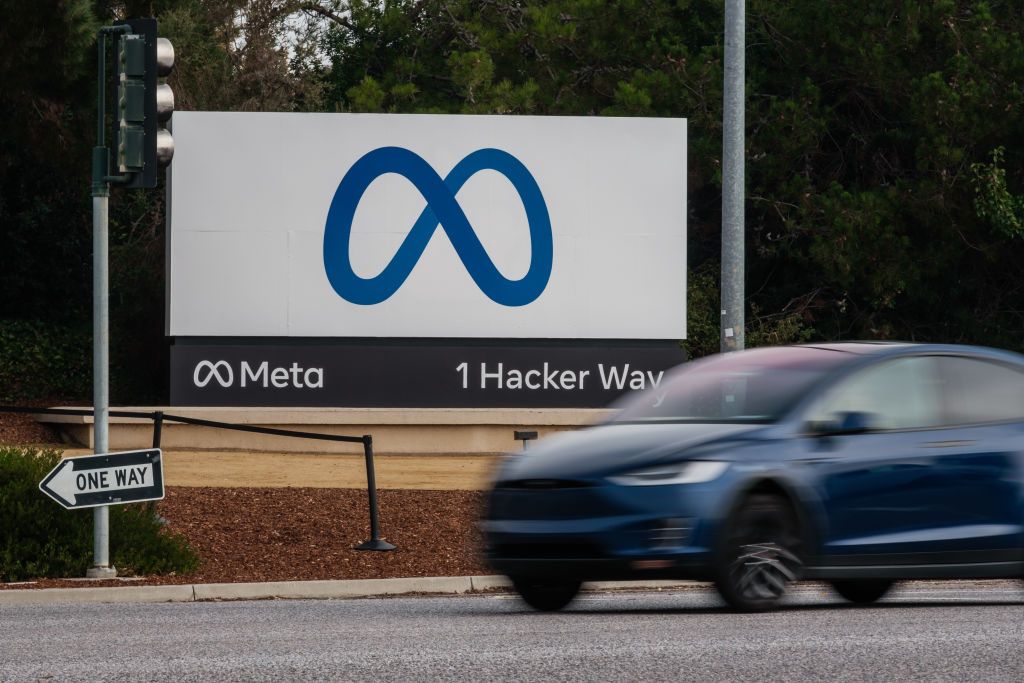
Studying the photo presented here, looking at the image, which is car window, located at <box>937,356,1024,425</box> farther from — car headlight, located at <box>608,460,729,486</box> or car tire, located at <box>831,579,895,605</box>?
car headlight, located at <box>608,460,729,486</box>

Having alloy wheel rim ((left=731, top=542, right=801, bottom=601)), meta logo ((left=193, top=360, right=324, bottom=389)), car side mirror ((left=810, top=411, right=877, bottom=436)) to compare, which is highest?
car side mirror ((left=810, top=411, right=877, bottom=436))

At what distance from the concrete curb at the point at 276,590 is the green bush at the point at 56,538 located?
1.11 m

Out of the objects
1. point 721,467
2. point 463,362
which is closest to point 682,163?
point 463,362

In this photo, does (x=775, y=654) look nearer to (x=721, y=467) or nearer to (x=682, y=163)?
(x=721, y=467)

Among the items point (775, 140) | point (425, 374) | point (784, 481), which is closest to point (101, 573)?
point (784, 481)

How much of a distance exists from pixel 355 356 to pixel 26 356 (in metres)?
6.21

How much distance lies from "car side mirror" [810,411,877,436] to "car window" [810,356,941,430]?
12 mm

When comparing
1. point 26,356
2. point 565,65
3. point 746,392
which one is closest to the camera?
point 746,392

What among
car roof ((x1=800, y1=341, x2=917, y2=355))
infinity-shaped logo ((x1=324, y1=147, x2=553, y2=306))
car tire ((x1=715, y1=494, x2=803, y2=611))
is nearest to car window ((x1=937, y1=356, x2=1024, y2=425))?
car roof ((x1=800, y1=341, x2=917, y2=355))

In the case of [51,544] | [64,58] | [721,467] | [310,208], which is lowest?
[51,544]

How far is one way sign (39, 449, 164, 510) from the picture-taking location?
13359mm

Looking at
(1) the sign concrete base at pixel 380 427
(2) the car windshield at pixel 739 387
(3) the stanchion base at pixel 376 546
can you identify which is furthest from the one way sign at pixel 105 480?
(1) the sign concrete base at pixel 380 427

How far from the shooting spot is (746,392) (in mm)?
10617

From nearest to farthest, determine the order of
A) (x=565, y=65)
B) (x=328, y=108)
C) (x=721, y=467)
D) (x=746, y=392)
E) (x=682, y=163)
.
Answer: (x=721, y=467), (x=746, y=392), (x=682, y=163), (x=565, y=65), (x=328, y=108)
